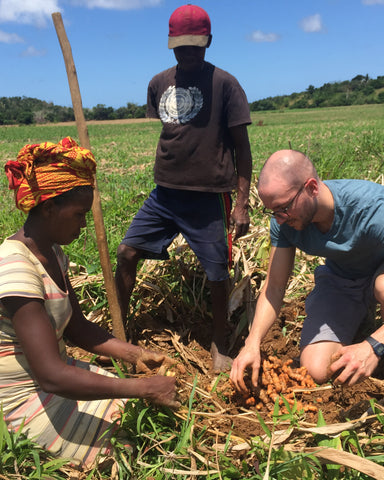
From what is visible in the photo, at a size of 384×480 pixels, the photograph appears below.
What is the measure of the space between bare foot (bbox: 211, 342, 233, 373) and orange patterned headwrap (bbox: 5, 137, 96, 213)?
1.62 meters

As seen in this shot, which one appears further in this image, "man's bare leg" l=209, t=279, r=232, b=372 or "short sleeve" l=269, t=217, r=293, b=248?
"man's bare leg" l=209, t=279, r=232, b=372

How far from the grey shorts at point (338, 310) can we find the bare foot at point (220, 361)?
1.62 feet

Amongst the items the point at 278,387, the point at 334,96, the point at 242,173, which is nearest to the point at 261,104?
the point at 334,96

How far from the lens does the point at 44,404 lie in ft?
6.28

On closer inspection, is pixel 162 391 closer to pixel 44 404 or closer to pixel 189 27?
pixel 44 404

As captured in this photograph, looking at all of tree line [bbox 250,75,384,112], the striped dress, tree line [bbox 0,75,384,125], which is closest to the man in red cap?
the striped dress

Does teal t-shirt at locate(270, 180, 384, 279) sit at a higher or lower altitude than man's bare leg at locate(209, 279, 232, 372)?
higher

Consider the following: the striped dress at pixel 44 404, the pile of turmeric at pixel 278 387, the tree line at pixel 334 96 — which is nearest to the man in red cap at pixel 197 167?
the pile of turmeric at pixel 278 387

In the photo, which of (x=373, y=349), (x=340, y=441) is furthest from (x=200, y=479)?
(x=373, y=349)

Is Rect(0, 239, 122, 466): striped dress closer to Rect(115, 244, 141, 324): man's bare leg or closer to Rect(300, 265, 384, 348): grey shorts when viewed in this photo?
Rect(115, 244, 141, 324): man's bare leg

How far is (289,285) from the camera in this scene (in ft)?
11.6

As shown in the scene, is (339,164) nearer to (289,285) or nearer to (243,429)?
(289,285)

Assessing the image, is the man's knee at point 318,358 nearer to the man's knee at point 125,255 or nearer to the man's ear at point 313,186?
the man's ear at point 313,186

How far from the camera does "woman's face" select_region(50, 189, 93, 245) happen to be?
182cm
